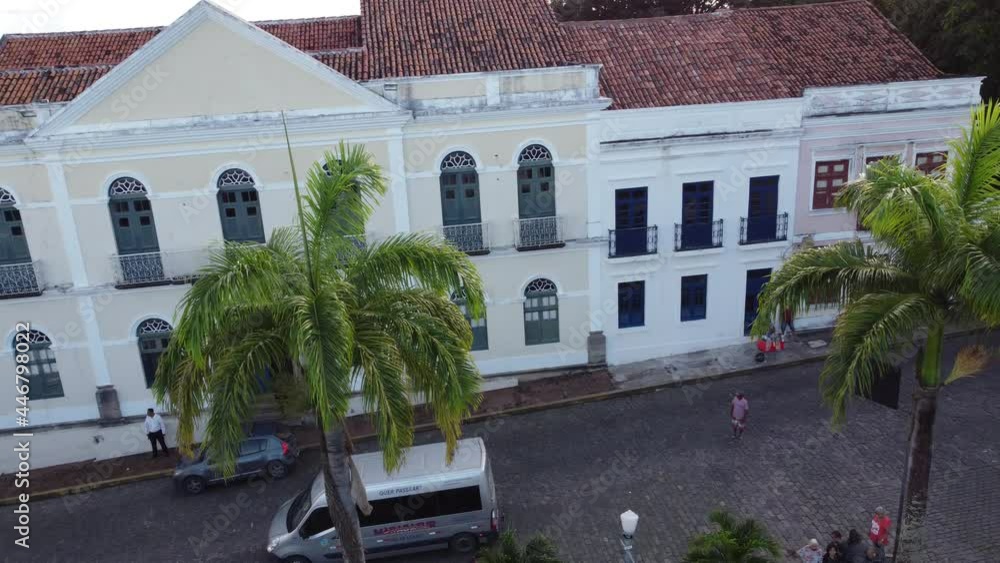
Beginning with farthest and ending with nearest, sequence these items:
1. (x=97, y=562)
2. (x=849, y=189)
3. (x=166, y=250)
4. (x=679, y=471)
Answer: (x=166, y=250)
(x=679, y=471)
(x=97, y=562)
(x=849, y=189)

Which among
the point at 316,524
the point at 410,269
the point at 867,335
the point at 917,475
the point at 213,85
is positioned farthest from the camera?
the point at 213,85

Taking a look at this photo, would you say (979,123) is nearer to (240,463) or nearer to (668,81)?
(668,81)

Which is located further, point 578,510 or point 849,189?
point 578,510

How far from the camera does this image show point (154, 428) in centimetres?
1717

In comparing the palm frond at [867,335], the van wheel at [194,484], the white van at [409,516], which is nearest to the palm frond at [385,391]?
the white van at [409,516]

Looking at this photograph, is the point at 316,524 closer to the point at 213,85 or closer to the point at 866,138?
the point at 213,85

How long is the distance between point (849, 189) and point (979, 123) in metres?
1.71

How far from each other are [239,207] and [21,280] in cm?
533

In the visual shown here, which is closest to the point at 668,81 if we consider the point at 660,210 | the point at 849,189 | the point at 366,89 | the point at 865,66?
the point at 660,210

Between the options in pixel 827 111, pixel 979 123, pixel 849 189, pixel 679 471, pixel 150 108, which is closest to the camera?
pixel 979 123

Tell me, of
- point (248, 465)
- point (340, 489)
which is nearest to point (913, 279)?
point (340, 489)

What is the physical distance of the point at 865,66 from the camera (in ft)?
67.4

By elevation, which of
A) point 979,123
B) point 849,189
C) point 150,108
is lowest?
point 849,189

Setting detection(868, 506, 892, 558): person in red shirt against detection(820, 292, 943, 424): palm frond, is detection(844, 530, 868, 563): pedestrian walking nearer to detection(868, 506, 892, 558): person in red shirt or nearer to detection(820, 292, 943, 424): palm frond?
detection(868, 506, 892, 558): person in red shirt
